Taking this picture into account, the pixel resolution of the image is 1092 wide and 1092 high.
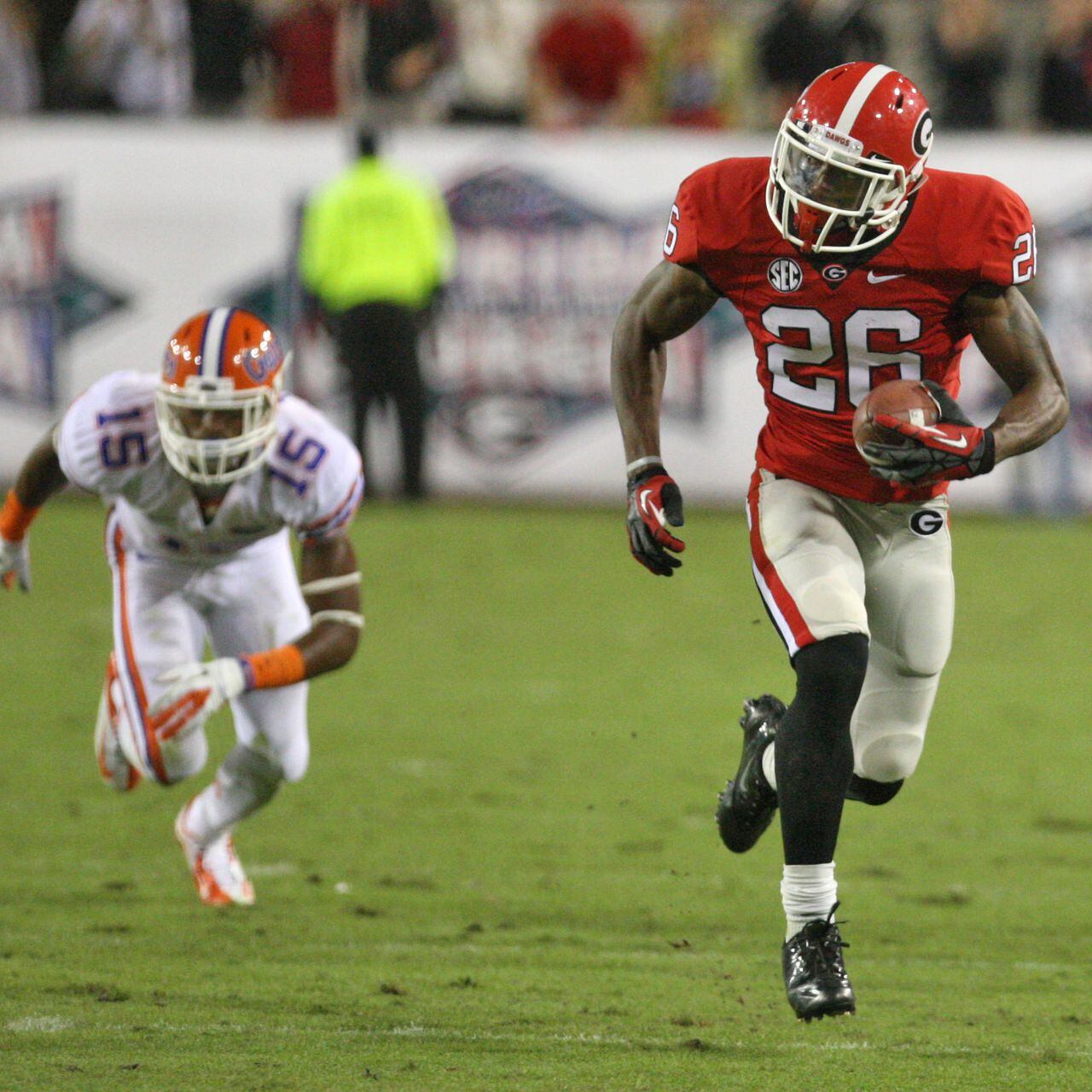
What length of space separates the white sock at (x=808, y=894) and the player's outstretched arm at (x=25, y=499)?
2.28 m

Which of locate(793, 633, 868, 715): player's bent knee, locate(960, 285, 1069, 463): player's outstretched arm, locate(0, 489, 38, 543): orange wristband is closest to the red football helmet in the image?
locate(960, 285, 1069, 463): player's outstretched arm

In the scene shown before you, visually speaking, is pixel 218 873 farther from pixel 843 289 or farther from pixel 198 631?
pixel 843 289

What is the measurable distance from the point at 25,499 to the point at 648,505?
1.86m

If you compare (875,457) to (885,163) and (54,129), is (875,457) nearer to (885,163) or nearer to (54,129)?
(885,163)

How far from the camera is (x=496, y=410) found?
11828mm

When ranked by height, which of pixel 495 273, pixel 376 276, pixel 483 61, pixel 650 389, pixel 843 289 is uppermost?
pixel 843 289

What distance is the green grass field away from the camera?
3664 millimetres

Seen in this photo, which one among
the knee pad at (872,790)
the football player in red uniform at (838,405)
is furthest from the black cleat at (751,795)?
the knee pad at (872,790)

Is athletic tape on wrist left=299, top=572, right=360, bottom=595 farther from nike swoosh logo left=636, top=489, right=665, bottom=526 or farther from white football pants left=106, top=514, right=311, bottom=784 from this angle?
nike swoosh logo left=636, top=489, right=665, bottom=526

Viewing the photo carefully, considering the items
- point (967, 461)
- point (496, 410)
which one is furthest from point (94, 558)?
point (967, 461)

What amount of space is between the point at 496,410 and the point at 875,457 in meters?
8.15

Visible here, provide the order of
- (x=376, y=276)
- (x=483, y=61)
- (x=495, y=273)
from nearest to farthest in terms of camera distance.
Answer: (x=376, y=276) < (x=495, y=273) < (x=483, y=61)

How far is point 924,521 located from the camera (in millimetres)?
4188

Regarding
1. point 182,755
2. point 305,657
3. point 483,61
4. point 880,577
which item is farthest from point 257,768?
point 483,61
